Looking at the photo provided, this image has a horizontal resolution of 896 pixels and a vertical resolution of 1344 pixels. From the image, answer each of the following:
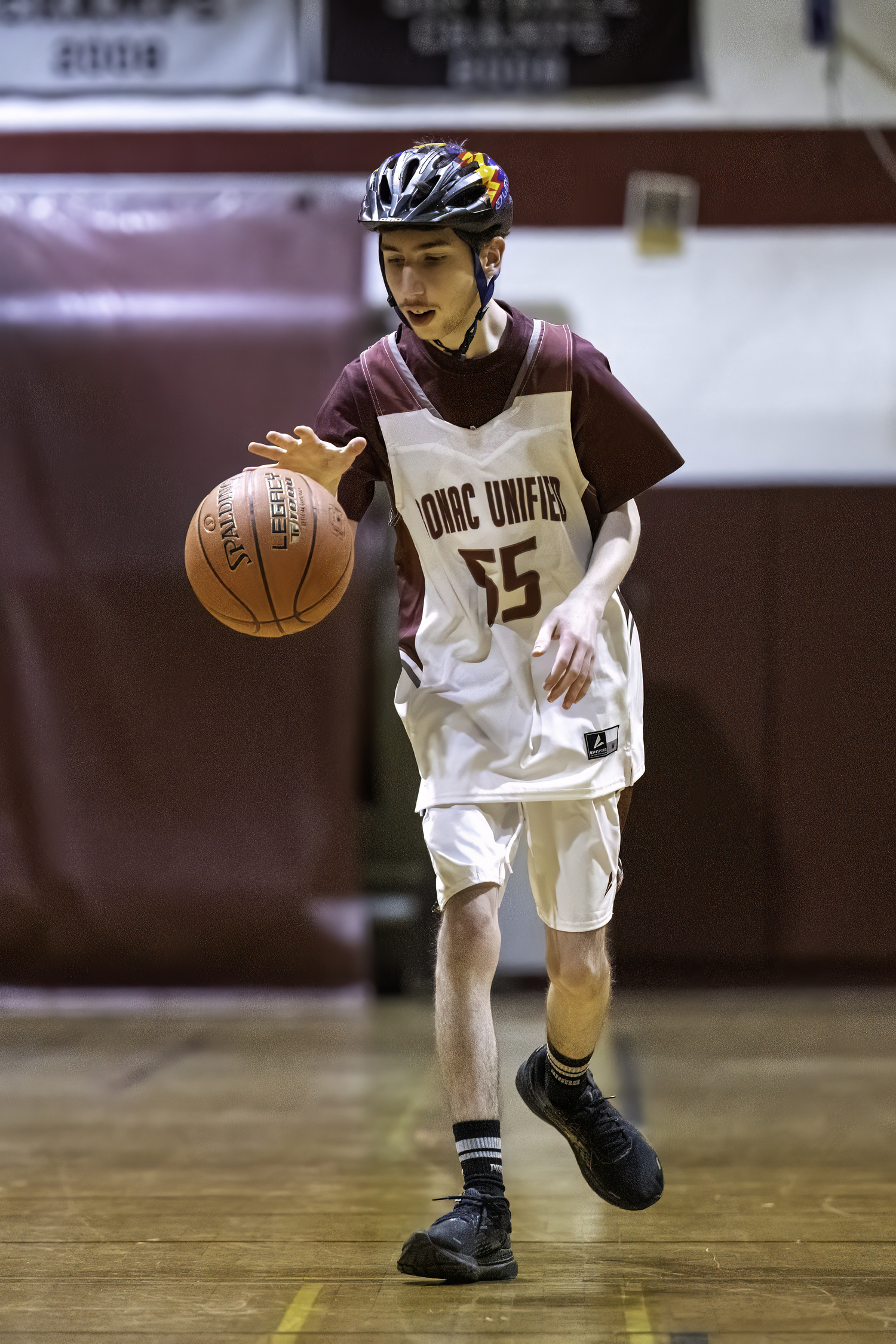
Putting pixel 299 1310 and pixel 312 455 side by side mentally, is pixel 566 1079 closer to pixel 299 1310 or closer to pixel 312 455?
pixel 299 1310

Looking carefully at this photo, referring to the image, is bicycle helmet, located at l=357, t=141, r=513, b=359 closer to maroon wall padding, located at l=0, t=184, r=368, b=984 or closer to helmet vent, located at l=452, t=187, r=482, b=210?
helmet vent, located at l=452, t=187, r=482, b=210

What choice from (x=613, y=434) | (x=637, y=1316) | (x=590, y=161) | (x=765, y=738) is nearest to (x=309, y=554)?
(x=613, y=434)

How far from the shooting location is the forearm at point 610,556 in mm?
2555

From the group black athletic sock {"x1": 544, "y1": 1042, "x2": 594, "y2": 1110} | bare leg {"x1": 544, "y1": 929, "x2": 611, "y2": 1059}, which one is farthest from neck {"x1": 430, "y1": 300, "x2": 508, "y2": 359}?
black athletic sock {"x1": 544, "y1": 1042, "x2": 594, "y2": 1110}

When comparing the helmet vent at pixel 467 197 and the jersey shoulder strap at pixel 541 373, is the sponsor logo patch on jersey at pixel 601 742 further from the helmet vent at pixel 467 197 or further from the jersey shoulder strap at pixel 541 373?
the helmet vent at pixel 467 197

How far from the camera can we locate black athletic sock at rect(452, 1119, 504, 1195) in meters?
2.50

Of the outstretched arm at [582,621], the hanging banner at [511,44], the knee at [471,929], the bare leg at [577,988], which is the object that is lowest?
the bare leg at [577,988]

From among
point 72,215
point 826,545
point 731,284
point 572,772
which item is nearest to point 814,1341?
point 572,772

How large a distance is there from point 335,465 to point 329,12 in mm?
4176

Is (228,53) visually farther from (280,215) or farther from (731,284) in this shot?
(731,284)

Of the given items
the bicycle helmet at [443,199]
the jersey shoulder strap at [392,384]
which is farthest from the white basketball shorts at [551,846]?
the bicycle helmet at [443,199]

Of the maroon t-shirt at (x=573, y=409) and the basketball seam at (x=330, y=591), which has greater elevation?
the maroon t-shirt at (x=573, y=409)

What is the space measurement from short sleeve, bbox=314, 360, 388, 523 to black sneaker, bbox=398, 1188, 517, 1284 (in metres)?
1.32

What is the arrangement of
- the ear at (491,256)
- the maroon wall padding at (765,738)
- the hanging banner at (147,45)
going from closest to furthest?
the ear at (491,256), the maroon wall padding at (765,738), the hanging banner at (147,45)
